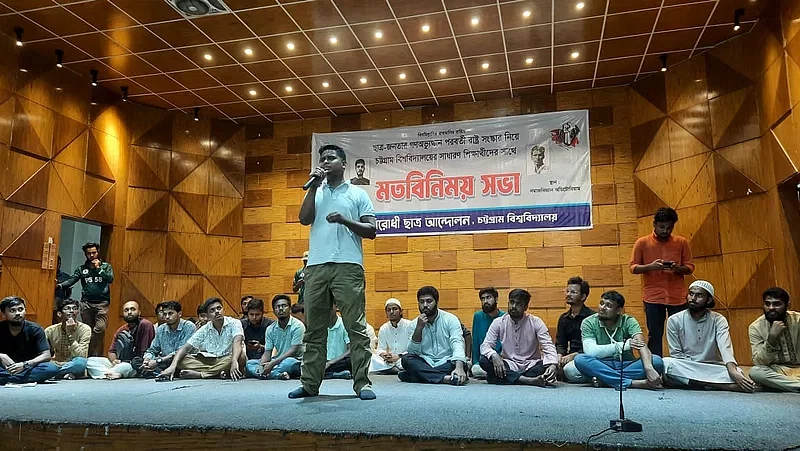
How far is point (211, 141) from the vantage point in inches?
350

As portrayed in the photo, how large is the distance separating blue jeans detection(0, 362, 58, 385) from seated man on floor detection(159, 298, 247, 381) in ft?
3.13

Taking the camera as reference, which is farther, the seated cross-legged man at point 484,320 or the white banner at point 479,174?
the white banner at point 479,174

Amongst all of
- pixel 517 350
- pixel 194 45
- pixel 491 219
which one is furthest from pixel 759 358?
pixel 194 45

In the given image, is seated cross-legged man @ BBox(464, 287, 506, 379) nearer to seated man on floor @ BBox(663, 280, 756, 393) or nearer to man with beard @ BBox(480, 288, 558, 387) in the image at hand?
man with beard @ BBox(480, 288, 558, 387)

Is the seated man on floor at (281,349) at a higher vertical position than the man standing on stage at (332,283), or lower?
lower

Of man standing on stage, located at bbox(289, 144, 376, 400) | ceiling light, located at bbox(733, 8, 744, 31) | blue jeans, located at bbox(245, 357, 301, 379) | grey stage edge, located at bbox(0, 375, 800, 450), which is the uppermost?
ceiling light, located at bbox(733, 8, 744, 31)

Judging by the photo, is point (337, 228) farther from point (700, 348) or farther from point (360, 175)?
point (360, 175)

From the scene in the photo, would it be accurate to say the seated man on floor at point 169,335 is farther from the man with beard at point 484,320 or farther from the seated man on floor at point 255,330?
the man with beard at point 484,320

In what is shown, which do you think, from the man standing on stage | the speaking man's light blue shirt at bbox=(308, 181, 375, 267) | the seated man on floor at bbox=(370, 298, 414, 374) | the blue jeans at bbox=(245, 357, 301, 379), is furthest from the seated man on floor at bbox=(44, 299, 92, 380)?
the speaking man's light blue shirt at bbox=(308, 181, 375, 267)

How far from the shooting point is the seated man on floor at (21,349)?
4.44 metres

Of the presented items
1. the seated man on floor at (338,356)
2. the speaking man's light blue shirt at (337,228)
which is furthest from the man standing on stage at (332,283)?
the seated man on floor at (338,356)

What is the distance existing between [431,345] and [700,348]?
2138mm

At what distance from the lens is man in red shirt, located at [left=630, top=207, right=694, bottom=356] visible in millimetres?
4875

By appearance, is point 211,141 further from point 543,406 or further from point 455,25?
point 543,406
